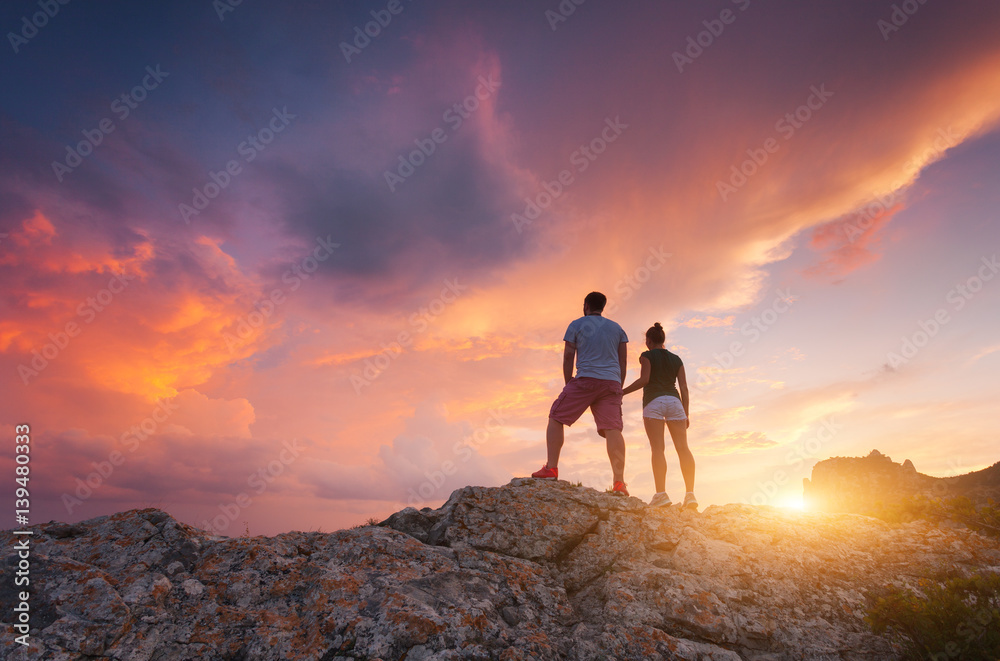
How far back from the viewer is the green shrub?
4391mm

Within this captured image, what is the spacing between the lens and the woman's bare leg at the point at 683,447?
847 cm

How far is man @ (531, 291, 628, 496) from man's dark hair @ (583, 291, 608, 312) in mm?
311

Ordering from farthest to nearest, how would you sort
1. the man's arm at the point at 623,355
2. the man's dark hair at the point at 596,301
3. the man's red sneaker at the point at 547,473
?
the man's dark hair at the point at 596,301
the man's arm at the point at 623,355
the man's red sneaker at the point at 547,473

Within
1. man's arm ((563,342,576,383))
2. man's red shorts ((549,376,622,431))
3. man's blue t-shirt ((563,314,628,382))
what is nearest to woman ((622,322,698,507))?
man's red shorts ((549,376,622,431))

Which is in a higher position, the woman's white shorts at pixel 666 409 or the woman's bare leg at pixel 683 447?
the woman's white shorts at pixel 666 409

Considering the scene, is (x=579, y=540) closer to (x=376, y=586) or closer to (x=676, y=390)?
(x=376, y=586)

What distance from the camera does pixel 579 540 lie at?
6.62 m

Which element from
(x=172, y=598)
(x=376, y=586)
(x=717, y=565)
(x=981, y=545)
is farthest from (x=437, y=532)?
(x=981, y=545)

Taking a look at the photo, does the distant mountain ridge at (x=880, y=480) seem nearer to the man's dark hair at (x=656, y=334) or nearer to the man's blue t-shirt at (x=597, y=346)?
the man's dark hair at (x=656, y=334)

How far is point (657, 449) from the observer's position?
8.54m

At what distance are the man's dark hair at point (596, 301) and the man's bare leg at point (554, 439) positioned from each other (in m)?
2.50

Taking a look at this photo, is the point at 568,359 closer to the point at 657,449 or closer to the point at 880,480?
the point at 657,449

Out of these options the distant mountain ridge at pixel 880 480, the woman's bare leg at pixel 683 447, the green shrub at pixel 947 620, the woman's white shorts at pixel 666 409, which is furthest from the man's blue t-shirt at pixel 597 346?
the distant mountain ridge at pixel 880 480

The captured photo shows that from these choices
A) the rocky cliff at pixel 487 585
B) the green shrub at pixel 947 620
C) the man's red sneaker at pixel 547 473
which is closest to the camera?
the rocky cliff at pixel 487 585
